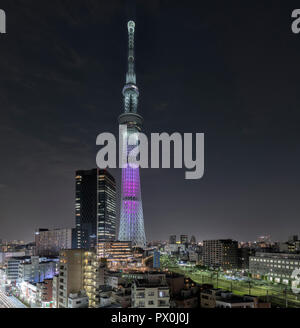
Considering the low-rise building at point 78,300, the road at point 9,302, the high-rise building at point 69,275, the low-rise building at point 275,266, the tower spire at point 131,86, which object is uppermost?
the tower spire at point 131,86

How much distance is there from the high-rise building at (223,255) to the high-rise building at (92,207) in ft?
71.0

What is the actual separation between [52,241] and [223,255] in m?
31.5

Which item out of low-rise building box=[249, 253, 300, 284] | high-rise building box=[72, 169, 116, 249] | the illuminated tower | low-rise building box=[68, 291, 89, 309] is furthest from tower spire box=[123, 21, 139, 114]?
low-rise building box=[68, 291, 89, 309]

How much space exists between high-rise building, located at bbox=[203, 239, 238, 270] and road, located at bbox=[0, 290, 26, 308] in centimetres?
2450

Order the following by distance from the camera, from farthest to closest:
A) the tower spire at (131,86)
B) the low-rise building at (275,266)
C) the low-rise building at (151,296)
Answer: the tower spire at (131,86), the low-rise building at (275,266), the low-rise building at (151,296)

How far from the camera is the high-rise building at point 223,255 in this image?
35406mm

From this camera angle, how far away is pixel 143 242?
132 feet

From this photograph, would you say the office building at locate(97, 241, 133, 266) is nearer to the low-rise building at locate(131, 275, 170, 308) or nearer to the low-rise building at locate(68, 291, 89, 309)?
the low-rise building at locate(68, 291, 89, 309)

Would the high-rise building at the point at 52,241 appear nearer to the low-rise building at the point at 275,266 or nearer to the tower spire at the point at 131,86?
the tower spire at the point at 131,86

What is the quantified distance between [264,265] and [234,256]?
12.2m

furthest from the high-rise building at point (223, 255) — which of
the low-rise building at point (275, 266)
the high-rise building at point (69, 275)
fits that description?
the high-rise building at point (69, 275)

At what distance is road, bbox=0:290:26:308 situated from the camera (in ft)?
54.1

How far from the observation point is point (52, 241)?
5038 cm
